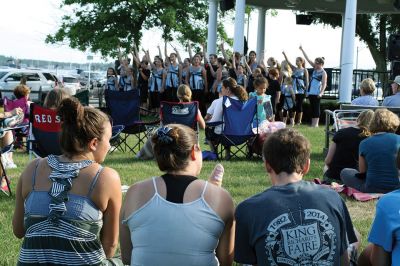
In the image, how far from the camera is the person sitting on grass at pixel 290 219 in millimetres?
2967

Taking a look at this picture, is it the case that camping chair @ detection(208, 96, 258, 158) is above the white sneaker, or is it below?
above

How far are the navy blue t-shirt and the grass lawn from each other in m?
2.17

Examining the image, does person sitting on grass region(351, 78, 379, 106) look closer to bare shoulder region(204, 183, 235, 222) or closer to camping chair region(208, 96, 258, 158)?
camping chair region(208, 96, 258, 158)

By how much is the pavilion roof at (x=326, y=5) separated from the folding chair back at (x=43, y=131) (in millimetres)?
17419

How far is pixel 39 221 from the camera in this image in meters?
3.13

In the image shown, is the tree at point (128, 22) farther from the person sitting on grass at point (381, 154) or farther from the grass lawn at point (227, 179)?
the person sitting on grass at point (381, 154)

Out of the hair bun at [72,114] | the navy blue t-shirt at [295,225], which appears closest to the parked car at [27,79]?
the hair bun at [72,114]

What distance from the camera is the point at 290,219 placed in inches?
117

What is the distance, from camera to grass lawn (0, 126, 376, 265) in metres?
5.24

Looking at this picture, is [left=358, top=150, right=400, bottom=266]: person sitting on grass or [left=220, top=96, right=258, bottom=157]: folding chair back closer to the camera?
[left=358, top=150, right=400, bottom=266]: person sitting on grass

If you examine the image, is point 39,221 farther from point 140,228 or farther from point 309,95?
point 309,95

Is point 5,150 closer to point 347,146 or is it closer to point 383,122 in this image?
point 347,146

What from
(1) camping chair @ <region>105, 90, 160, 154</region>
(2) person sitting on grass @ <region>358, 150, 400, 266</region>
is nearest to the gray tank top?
(2) person sitting on grass @ <region>358, 150, 400, 266</region>

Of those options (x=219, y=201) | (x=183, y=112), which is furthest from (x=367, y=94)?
(x=219, y=201)
